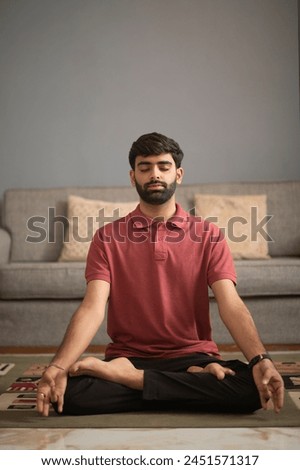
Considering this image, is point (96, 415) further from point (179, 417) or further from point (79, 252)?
point (79, 252)

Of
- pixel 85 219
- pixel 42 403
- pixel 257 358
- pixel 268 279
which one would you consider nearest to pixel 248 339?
pixel 257 358

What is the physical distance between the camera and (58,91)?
4.53 metres

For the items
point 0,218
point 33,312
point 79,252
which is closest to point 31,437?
point 33,312

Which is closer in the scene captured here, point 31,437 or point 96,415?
point 31,437

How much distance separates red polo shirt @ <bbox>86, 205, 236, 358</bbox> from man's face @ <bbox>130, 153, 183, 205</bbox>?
0.30ft

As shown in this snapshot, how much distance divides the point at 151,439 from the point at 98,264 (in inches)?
23.8

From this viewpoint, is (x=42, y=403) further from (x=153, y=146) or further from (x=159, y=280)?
(x=153, y=146)

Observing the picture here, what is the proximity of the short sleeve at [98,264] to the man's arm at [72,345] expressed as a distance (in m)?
0.02

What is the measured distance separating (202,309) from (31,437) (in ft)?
2.22

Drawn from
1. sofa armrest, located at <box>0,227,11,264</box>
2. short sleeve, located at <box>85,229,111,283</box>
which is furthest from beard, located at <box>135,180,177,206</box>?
sofa armrest, located at <box>0,227,11,264</box>

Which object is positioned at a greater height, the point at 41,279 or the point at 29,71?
the point at 29,71

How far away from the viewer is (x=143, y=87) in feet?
14.8

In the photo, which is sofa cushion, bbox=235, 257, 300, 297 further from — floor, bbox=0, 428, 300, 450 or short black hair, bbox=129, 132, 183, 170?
floor, bbox=0, 428, 300, 450

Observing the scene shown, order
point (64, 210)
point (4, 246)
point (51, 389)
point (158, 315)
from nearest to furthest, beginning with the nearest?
point (51, 389)
point (158, 315)
point (4, 246)
point (64, 210)
